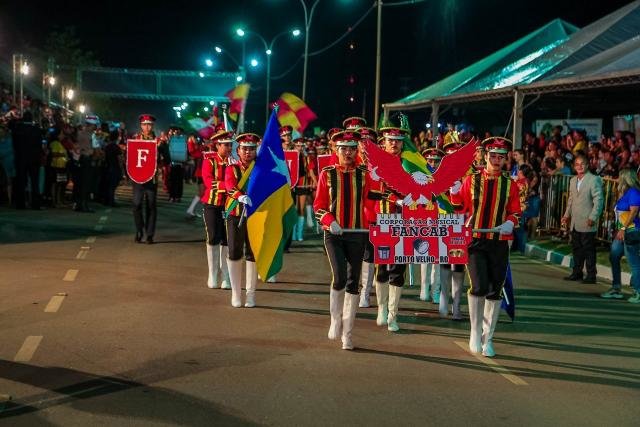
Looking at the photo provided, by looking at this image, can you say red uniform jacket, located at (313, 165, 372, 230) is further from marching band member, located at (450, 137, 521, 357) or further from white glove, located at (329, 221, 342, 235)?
marching band member, located at (450, 137, 521, 357)

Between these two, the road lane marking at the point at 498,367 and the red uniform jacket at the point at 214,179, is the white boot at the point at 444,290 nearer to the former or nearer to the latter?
the road lane marking at the point at 498,367

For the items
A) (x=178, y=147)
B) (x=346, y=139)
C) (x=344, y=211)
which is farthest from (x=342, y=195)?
(x=178, y=147)

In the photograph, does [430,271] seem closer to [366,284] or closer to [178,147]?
[366,284]

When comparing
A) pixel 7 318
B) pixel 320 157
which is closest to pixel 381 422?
pixel 7 318

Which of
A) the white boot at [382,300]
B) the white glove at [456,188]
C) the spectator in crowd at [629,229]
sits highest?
the white glove at [456,188]

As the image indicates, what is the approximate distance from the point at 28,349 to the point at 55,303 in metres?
2.39

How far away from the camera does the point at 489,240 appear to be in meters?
8.35

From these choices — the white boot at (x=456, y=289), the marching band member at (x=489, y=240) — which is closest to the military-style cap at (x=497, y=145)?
the marching band member at (x=489, y=240)

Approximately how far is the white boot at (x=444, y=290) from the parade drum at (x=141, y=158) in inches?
268

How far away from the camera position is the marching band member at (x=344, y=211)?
8.56m

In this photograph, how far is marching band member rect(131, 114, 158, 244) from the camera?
50.9 ft

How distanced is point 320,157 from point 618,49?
7522 mm

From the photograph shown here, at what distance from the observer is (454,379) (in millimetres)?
7402

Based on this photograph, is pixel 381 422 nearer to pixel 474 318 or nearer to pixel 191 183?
pixel 474 318
